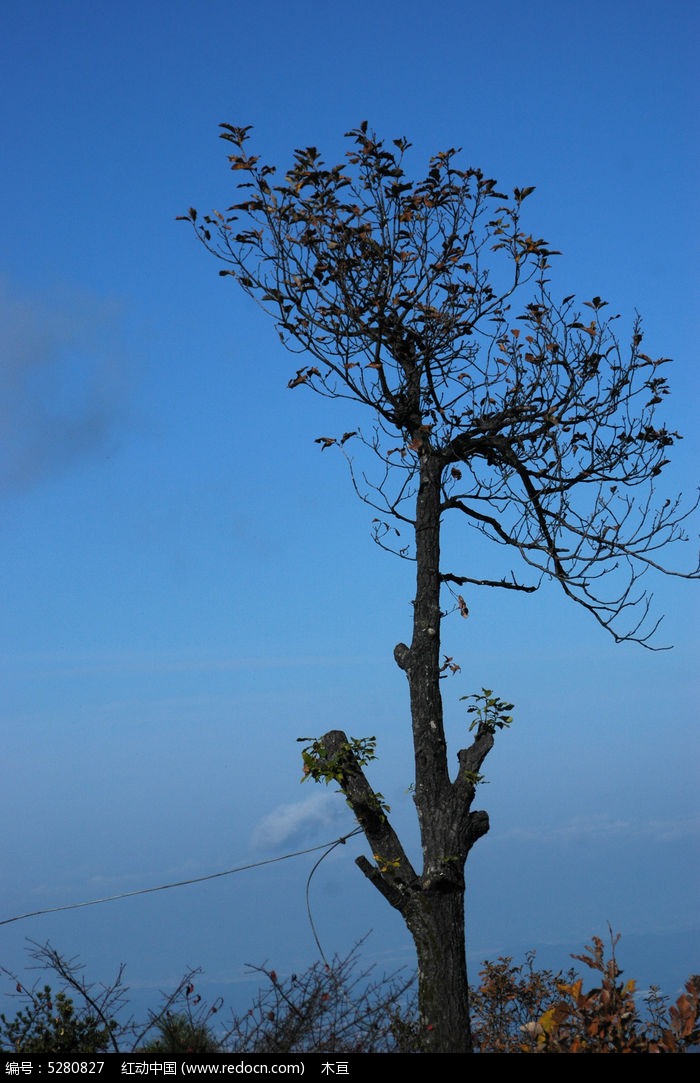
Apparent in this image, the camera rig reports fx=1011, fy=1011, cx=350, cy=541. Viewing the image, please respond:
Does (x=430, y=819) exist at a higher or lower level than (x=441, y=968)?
higher
